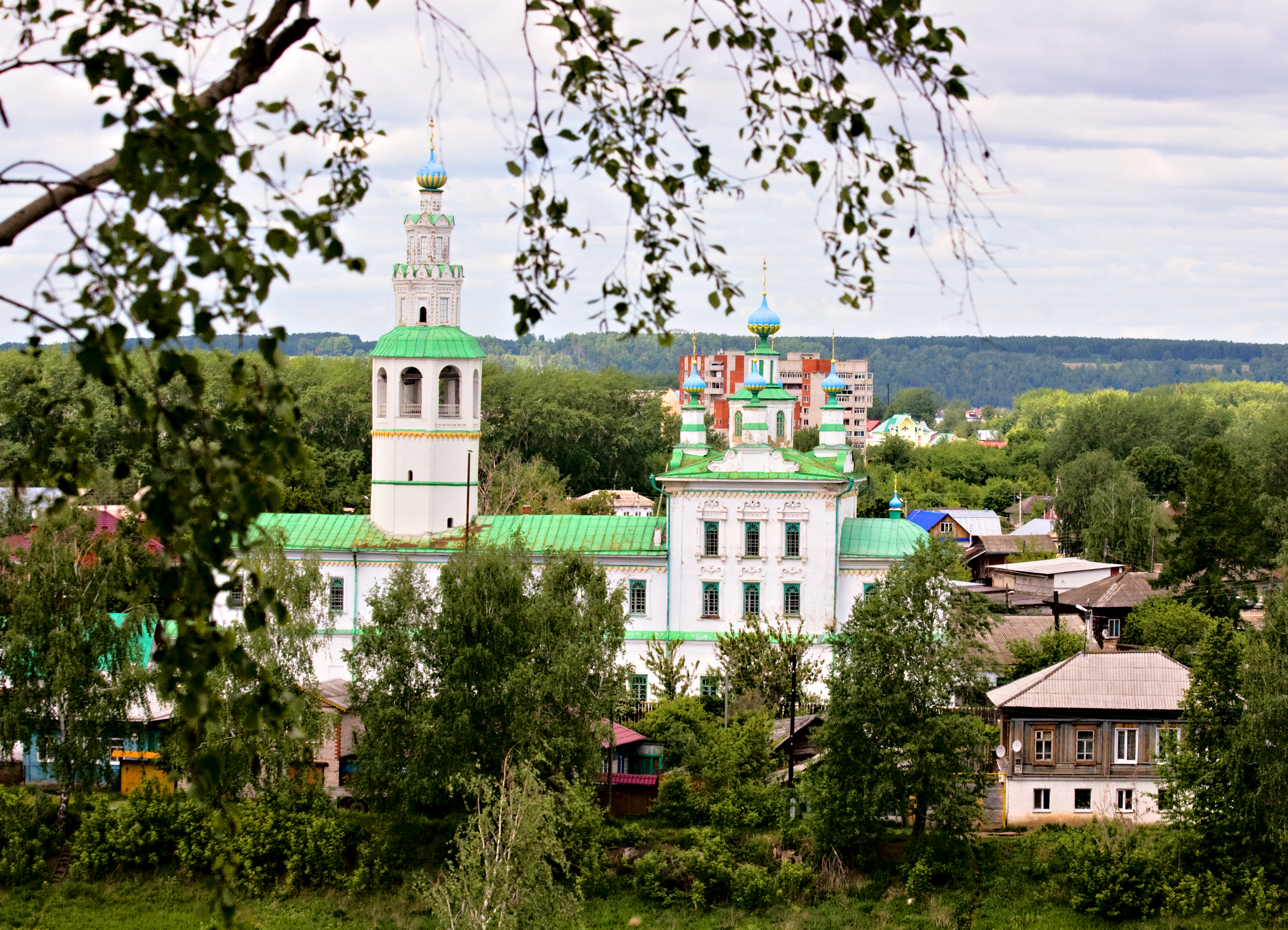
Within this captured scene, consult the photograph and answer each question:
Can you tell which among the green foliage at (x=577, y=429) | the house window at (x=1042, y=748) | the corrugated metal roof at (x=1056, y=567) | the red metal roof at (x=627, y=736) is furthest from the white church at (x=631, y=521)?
the green foliage at (x=577, y=429)

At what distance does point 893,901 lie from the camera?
73.4 ft

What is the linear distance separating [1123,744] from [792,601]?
6981 millimetres

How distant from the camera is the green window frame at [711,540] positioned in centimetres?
2969

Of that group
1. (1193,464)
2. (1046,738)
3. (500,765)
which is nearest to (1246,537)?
(1193,464)

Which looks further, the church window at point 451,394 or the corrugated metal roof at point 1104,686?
the church window at point 451,394

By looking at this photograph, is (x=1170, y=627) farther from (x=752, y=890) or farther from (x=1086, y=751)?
(x=752, y=890)

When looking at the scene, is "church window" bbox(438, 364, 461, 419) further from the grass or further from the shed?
the shed

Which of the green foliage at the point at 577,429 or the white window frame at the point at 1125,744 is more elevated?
the green foliage at the point at 577,429

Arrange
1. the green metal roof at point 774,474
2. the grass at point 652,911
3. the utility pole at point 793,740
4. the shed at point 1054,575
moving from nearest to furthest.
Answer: the grass at point 652,911, the utility pole at point 793,740, the green metal roof at point 774,474, the shed at point 1054,575

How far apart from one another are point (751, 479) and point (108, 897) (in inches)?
535

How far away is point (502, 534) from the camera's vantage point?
31094 mm

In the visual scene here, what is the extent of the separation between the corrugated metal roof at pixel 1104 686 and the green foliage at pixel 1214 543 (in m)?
12.9

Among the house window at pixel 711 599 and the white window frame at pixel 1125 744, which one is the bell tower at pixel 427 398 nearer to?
the house window at pixel 711 599

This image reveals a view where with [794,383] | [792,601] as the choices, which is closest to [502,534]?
[792,601]
